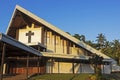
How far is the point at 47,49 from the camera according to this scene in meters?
33.5

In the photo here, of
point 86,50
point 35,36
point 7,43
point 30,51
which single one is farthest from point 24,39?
point 7,43

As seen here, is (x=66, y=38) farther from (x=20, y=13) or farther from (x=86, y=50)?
(x=20, y=13)

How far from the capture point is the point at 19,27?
35594 millimetres

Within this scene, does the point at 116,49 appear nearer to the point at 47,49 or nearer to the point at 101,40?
the point at 101,40

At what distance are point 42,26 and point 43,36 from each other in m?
1.40

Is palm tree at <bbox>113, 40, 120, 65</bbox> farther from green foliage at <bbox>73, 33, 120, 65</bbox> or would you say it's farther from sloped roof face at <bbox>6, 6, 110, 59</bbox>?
sloped roof face at <bbox>6, 6, 110, 59</bbox>

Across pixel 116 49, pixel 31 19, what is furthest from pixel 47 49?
pixel 116 49

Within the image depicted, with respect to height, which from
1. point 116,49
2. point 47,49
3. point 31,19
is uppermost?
point 31,19

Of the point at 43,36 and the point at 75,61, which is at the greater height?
the point at 43,36

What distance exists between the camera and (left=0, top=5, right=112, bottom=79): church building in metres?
30.8

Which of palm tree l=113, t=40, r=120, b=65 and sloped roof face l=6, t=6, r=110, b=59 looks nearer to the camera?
sloped roof face l=6, t=6, r=110, b=59

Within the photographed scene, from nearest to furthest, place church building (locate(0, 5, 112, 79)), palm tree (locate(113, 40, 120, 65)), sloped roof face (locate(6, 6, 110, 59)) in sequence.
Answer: church building (locate(0, 5, 112, 79)), sloped roof face (locate(6, 6, 110, 59)), palm tree (locate(113, 40, 120, 65))

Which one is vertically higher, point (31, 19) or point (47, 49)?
point (31, 19)

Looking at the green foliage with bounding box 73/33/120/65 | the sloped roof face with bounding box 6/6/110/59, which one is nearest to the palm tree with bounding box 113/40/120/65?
the green foliage with bounding box 73/33/120/65
